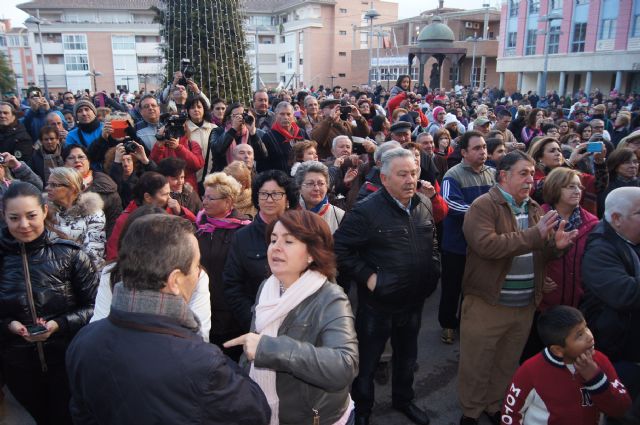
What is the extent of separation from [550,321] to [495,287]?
0.72 meters

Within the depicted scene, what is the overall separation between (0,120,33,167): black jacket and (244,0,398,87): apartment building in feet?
154

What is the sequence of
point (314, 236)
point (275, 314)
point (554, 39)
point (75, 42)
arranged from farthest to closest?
point (75, 42), point (554, 39), point (314, 236), point (275, 314)

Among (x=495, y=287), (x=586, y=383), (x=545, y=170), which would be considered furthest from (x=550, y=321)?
(x=545, y=170)

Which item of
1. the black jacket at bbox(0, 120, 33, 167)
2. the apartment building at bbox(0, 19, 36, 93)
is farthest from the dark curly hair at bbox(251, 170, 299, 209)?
the apartment building at bbox(0, 19, 36, 93)

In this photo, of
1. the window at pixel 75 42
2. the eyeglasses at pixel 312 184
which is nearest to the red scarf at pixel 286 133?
the eyeglasses at pixel 312 184

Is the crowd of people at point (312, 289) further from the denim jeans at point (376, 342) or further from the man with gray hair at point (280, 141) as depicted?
the man with gray hair at point (280, 141)

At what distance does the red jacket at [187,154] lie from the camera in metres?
5.31

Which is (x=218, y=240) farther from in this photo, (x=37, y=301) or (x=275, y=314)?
(x=275, y=314)

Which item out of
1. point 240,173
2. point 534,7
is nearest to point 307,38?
point 534,7

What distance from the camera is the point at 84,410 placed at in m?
1.73

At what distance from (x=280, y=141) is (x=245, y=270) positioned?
346cm

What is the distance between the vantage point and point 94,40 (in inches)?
1970

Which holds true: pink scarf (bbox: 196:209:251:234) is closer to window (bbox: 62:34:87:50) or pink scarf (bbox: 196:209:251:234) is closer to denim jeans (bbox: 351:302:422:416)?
denim jeans (bbox: 351:302:422:416)

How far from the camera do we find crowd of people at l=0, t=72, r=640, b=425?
162 centimetres
